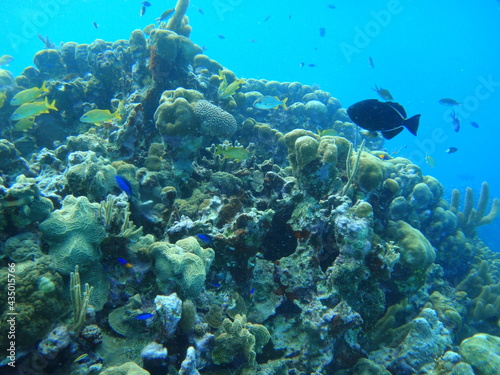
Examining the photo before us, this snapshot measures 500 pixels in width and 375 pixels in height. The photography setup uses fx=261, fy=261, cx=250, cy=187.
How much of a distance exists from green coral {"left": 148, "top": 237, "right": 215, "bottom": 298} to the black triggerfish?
2.91m

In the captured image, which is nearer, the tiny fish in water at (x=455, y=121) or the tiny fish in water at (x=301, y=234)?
the tiny fish in water at (x=301, y=234)

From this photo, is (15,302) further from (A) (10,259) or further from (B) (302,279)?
(B) (302,279)

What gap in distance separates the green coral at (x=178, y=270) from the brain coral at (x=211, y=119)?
303 cm

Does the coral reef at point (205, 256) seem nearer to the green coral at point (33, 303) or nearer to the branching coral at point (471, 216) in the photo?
the green coral at point (33, 303)

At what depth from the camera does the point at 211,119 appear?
5371 mm

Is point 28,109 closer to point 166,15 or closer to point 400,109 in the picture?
point 166,15

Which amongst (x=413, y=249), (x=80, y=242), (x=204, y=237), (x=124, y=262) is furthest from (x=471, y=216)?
(x=80, y=242)

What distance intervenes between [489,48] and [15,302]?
421 feet

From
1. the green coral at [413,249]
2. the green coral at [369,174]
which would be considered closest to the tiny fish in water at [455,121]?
the green coral at [413,249]

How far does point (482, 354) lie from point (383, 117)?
377 cm

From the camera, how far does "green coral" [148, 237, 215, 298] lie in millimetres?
2910

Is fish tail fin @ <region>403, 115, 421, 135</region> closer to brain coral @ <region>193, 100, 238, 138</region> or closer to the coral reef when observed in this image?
the coral reef

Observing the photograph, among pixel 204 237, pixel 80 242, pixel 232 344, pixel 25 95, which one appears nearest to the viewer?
pixel 80 242

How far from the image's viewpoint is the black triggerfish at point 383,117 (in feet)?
11.6
